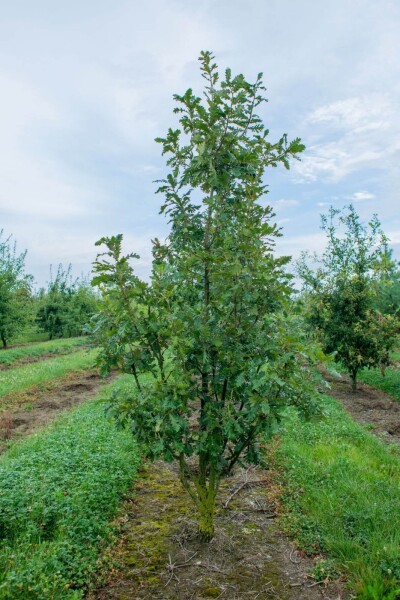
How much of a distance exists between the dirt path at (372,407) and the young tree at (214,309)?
534cm

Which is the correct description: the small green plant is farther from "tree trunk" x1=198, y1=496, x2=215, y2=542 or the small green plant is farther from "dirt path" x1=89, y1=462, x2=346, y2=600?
"tree trunk" x1=198, y1=496, x2=215, y2=542

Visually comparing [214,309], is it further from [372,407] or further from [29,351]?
[29,351]

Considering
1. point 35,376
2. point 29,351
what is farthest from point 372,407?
point 29,351

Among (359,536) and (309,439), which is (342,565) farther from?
(309,439)

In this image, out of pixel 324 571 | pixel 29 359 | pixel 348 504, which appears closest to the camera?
pixel 324 571

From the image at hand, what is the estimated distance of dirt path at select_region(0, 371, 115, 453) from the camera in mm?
8372

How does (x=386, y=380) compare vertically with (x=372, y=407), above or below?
above

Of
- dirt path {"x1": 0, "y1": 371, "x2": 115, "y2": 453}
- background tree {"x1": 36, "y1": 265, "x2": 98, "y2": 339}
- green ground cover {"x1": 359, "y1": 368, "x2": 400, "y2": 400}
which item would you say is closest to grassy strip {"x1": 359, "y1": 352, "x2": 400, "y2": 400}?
green ground cover {"x1": 359, "y1": 368, "x2": 400, "y2": 400}

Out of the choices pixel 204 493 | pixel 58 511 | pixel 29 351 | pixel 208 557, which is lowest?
pixel 208 557

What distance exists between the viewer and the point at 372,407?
10.7 meters

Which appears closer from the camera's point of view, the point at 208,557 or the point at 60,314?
the point at 208,557

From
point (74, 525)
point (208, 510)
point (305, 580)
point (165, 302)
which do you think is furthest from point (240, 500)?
point (165, 302)

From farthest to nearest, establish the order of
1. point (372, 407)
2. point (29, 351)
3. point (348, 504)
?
1. point (29, 351)
2. point (372, 407)
3. point (348, 504)

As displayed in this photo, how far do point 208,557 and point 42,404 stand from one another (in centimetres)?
776
